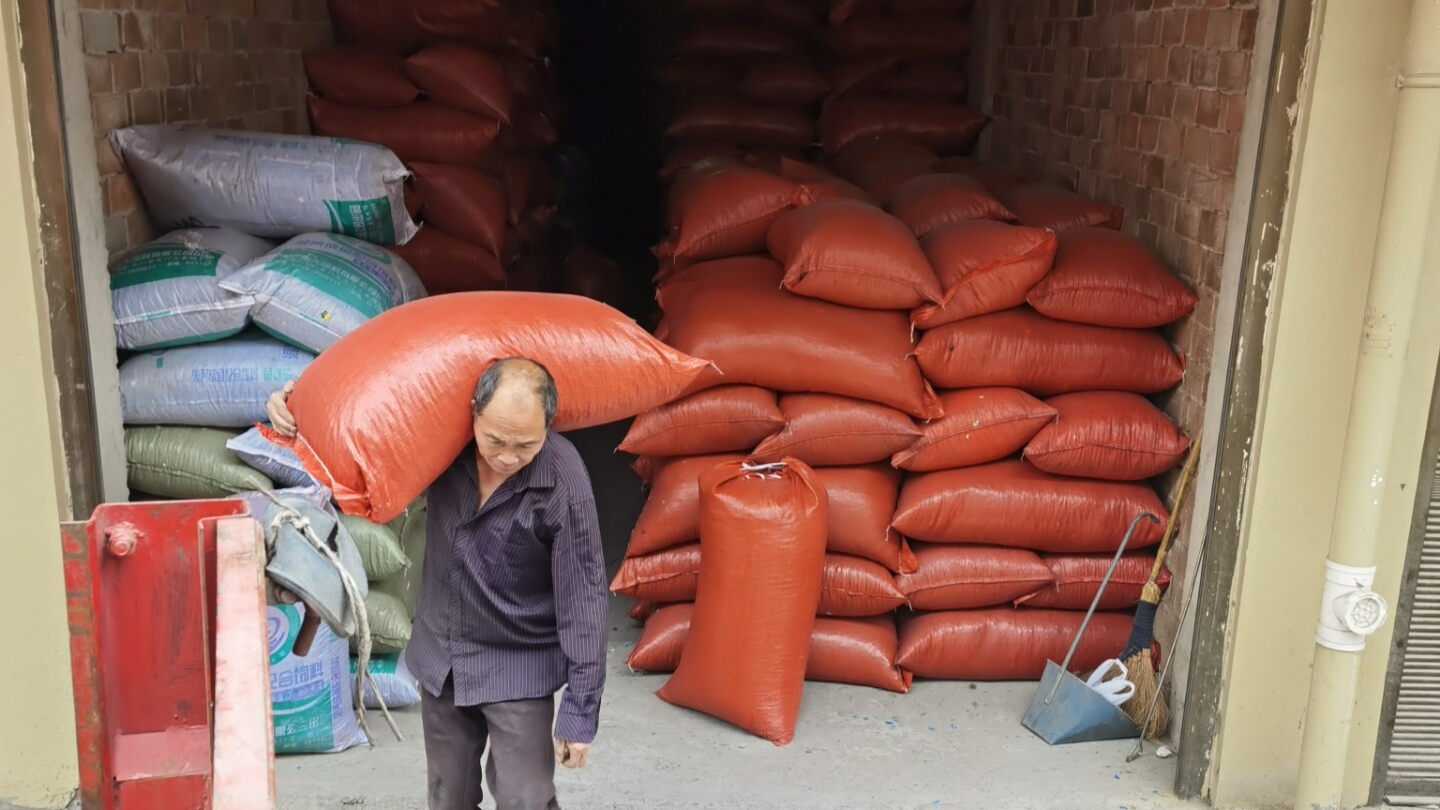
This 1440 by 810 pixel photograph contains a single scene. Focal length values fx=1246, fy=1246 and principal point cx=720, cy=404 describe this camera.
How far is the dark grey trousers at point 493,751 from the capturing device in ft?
7.36

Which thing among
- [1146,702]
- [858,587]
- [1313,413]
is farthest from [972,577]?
[1313,413]

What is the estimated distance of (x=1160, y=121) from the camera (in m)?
3.66

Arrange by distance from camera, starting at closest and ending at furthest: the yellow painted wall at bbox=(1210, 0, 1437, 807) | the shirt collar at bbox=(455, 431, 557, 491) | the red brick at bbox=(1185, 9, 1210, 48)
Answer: the shirt collar at bbox=(455, 431, 557, 491) < the yellow painted wall at bbox=(1210, 0, 1437, 807) < the red brick at bbox=(1185, 9, 1210, 48)

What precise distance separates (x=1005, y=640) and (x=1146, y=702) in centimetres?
42

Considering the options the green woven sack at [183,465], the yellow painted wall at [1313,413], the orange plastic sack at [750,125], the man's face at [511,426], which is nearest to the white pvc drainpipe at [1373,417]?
the yellow painted wall at [1313,413]

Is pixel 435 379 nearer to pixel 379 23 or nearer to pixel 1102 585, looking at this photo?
pixel 1102 585

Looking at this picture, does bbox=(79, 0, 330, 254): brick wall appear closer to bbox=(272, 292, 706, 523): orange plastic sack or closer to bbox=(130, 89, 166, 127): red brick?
bbox=(130, 89, 166, 127): red brick

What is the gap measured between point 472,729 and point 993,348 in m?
1.84

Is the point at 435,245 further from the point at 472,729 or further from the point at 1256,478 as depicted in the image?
the point at 1256,478

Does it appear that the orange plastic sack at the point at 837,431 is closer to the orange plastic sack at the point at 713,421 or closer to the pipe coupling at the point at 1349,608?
the orange plastic sack at the point at 713,421

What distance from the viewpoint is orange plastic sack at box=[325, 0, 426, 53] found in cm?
454

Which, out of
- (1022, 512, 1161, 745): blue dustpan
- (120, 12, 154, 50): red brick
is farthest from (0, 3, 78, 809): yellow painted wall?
(1022, 512, 1161, 745): blue dustpan

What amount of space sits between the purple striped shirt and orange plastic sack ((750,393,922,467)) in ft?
4.42

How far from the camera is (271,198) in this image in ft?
11.3
